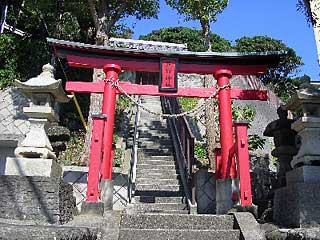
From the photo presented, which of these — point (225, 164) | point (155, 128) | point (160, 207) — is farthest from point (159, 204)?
point (155, 128)

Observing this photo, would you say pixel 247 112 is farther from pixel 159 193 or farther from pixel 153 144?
pixel 159 193

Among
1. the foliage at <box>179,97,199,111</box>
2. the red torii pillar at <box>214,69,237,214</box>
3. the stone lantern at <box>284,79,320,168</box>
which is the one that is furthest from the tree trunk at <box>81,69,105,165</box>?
the foliage at <box>179,97,199,111</box>

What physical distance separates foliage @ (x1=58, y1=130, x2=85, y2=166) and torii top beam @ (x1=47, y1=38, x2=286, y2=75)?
12.5 ft

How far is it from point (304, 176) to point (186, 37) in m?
28.5

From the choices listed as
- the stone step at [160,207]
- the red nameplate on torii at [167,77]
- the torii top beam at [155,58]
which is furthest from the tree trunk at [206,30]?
the stone step at [160,207]

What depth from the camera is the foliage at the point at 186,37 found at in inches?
1235

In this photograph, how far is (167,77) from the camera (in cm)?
895

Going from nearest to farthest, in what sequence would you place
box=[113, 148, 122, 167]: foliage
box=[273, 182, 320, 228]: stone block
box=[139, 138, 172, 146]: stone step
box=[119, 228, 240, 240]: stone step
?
1. box=[273, 182, 320, 228]: stone block
2. box=[119, 228, 240, 240]: stone step
3. box=[113, 148, 122, 167]: foliage
4. box=[139, 138, 172, 146]: stone step

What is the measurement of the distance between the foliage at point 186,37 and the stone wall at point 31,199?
26376mm

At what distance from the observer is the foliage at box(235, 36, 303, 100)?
29359 millimetres

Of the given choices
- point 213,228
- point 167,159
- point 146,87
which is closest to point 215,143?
point 167,159

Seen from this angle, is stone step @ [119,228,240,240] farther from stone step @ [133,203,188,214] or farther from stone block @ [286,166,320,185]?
stone step @ [133,203,188,214]

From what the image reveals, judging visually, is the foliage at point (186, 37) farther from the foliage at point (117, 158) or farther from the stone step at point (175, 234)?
the stone step at point (175, 234)

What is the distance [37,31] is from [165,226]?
14.9 m
